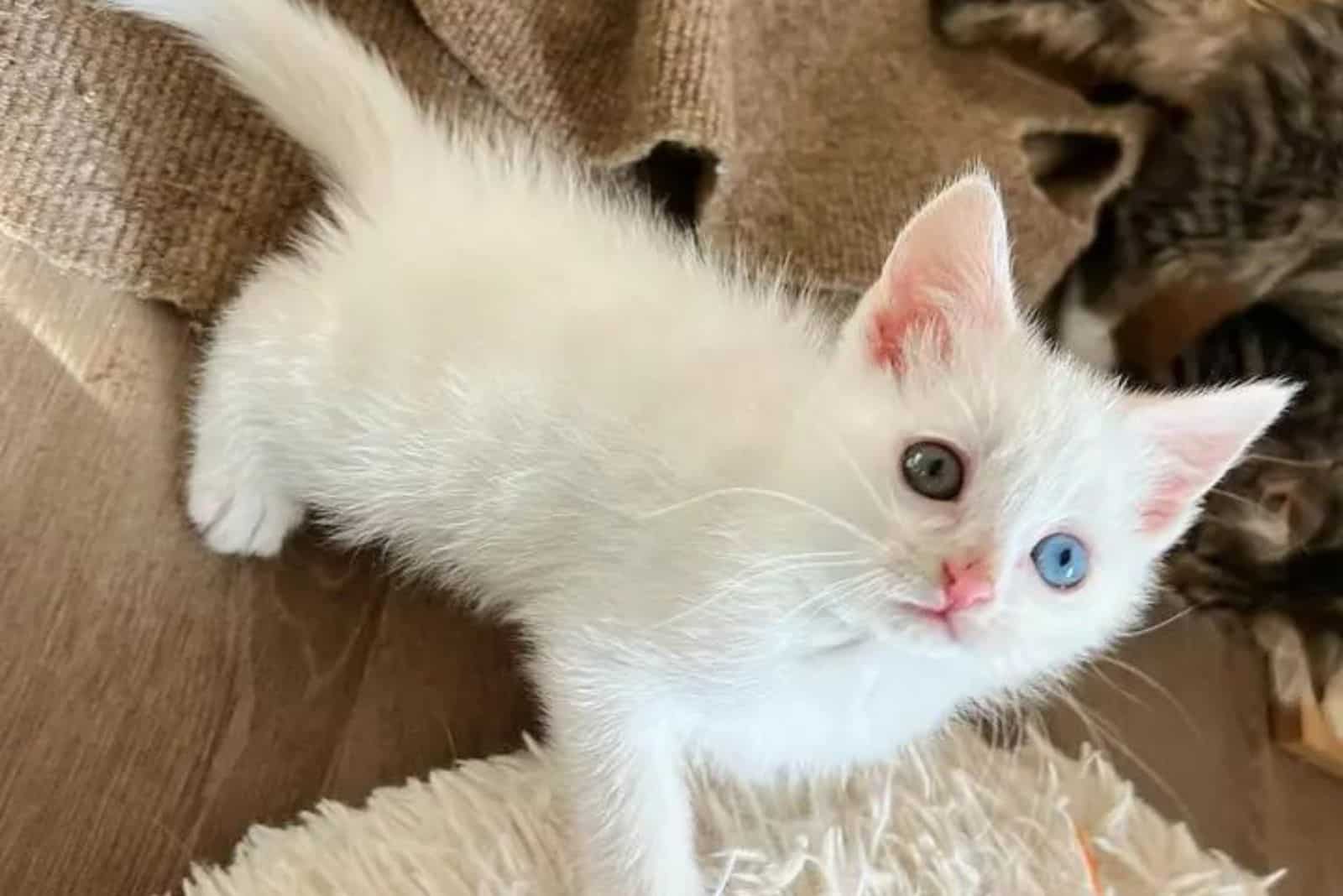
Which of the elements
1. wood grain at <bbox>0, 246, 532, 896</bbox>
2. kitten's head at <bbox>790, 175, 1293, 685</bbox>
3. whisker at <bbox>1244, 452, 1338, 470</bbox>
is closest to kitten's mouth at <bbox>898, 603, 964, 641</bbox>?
kitten's head at <bbox>790, 175, 1293, 685</bbox>

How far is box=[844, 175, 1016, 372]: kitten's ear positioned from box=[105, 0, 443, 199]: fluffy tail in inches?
15.6

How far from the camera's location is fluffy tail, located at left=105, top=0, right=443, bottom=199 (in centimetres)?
119

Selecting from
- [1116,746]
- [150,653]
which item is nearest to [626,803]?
[150,653]

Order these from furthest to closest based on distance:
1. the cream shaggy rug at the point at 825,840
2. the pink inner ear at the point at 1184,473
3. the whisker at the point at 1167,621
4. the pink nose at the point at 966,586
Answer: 1. the whisker at the point at 1167,621
2. the cream shaggy rug at the point at 825,840
3. the pink inner ear at the point at 1184,473
4. the pink nose at the point at 966,586

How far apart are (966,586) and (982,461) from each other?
0.08m

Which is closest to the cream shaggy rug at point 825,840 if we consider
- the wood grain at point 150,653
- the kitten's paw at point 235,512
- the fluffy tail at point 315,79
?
the wood grain at point 150,653

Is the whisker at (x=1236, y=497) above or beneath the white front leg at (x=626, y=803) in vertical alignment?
above

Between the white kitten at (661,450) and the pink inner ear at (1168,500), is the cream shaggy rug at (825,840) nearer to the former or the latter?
the white kitten at (661,450)

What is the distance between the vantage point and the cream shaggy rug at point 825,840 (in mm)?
1164

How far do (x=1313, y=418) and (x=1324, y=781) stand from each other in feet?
1.06

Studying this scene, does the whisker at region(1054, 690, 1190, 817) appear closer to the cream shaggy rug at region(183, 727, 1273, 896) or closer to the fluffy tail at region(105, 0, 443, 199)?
the cream shaggy rug at region(183, 727, 1273, 896)

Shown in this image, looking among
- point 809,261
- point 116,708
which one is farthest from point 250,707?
point 809,261

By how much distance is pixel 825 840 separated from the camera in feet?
3.97

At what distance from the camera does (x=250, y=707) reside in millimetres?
1241
